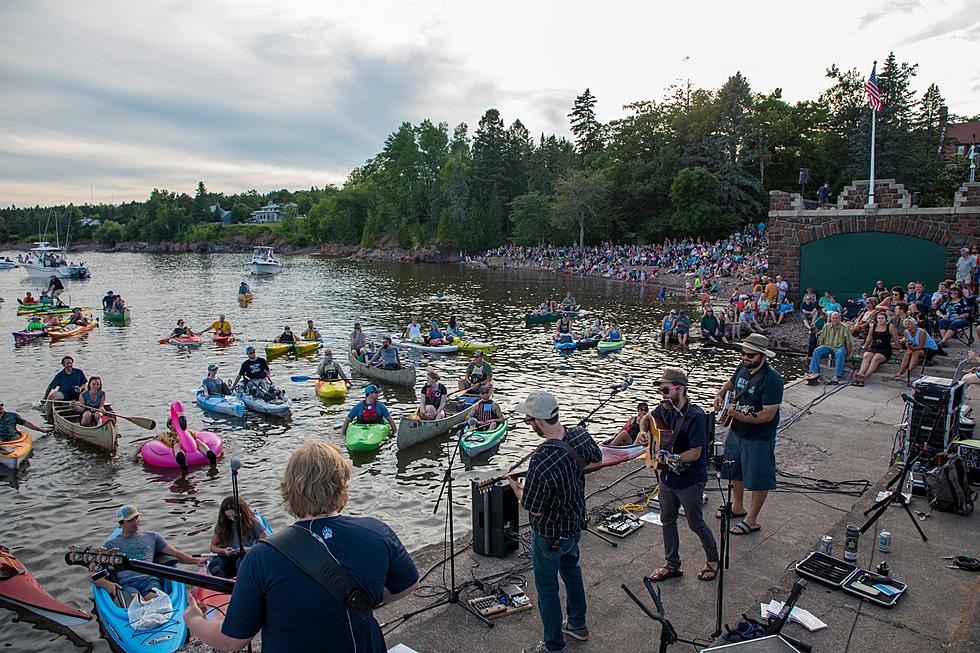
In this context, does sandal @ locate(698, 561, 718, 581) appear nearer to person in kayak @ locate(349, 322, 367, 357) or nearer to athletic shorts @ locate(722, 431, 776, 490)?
athletic shorts @ locate(722, 431, 776, 490)

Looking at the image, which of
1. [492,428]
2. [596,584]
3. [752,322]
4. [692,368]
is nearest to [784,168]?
[752,322]

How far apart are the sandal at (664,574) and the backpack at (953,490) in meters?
3.60

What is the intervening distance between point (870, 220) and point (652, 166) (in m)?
41.1

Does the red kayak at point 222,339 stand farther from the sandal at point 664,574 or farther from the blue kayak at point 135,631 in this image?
the sandal at point 664,574

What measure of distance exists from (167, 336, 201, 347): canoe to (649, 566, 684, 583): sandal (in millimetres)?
23938

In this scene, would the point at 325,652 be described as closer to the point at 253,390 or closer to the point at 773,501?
the point at 773,501

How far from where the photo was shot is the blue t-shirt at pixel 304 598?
7.86ft

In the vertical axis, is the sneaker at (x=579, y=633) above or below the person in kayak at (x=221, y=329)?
below

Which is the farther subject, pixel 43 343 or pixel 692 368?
pixel 43 343

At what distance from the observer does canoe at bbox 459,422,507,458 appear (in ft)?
43.2

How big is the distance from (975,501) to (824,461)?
2499mm

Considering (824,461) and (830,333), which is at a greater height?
(830,333)

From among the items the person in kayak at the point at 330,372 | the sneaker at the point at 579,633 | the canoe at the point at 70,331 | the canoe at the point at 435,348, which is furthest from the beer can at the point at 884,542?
the canoe at the point at 70,331

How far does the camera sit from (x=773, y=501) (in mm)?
8492
